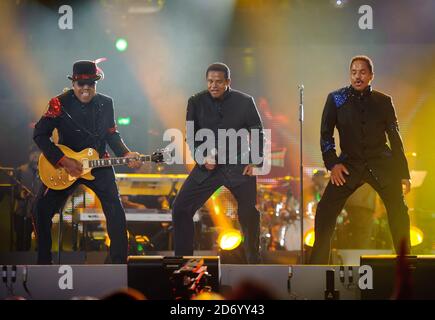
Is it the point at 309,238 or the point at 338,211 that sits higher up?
the point at 338,211

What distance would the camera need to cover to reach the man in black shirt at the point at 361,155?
819 cm

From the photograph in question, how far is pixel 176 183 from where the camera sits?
12.6m

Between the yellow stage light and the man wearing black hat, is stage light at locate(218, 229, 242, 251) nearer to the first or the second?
the yellow stage light

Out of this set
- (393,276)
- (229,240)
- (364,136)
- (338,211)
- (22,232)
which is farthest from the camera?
(22,232)

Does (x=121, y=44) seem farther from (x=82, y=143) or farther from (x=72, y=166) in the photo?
(x=72, y=166)

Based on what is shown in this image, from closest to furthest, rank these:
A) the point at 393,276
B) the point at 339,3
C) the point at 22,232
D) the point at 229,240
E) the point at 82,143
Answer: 1. the point at 393,276
2. the point at 82,143
3. the point at 229,240
4. the point at 22,232
5. the point at 339,3

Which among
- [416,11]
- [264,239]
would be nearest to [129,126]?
[264,239]

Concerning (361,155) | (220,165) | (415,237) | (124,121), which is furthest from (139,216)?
(361,155)

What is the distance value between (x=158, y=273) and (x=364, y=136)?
2.69 meters

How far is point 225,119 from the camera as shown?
8.85 meters

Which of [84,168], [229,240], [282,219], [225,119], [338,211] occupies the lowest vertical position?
Result: [229,240]

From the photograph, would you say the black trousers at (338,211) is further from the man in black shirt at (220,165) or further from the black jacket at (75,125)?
the black jacket at (75,125)
